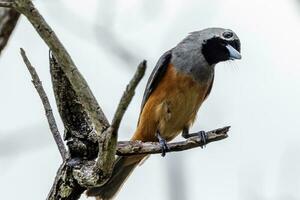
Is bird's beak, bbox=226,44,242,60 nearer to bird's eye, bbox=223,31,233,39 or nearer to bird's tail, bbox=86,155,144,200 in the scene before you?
bird's eye, bbox=223,31,233,39

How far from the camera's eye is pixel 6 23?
4.22 metres

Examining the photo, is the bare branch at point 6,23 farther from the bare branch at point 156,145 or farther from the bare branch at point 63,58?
the bare branch at point 156,145

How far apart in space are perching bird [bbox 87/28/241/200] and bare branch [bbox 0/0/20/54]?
2.05m

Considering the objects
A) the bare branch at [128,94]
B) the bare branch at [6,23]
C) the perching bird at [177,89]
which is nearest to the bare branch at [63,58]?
the bare branch at [128,94]

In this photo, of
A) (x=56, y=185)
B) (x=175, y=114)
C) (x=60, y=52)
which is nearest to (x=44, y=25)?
(x=60, y=52)

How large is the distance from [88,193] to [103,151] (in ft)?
6.78

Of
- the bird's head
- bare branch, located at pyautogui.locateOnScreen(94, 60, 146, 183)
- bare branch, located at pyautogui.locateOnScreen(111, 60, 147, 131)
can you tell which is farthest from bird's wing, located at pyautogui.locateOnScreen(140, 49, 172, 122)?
bare branch, located at pyautogui.locateOnScreen(111, 60, 147, 131)

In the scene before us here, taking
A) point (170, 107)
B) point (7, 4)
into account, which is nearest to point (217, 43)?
point (170, 107)

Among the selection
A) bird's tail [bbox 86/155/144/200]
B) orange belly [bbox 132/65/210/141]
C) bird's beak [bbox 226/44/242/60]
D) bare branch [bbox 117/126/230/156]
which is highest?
bird's beak [bbox 226/44/242/60]

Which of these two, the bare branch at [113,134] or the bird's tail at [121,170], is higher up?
the bird's tail at [121,170]

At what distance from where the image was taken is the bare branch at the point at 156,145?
3.69 metres

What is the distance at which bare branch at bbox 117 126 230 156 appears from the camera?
3.69 meters

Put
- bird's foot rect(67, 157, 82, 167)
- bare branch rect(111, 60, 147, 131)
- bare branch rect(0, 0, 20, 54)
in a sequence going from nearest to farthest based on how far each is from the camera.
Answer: bare branch rect(111, 60, 147, 131)
bird's foot rect(67, 157, 82, 167)
bare branch rect(0, 0, 20, 54)

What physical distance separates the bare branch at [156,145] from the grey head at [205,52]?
2.31m
